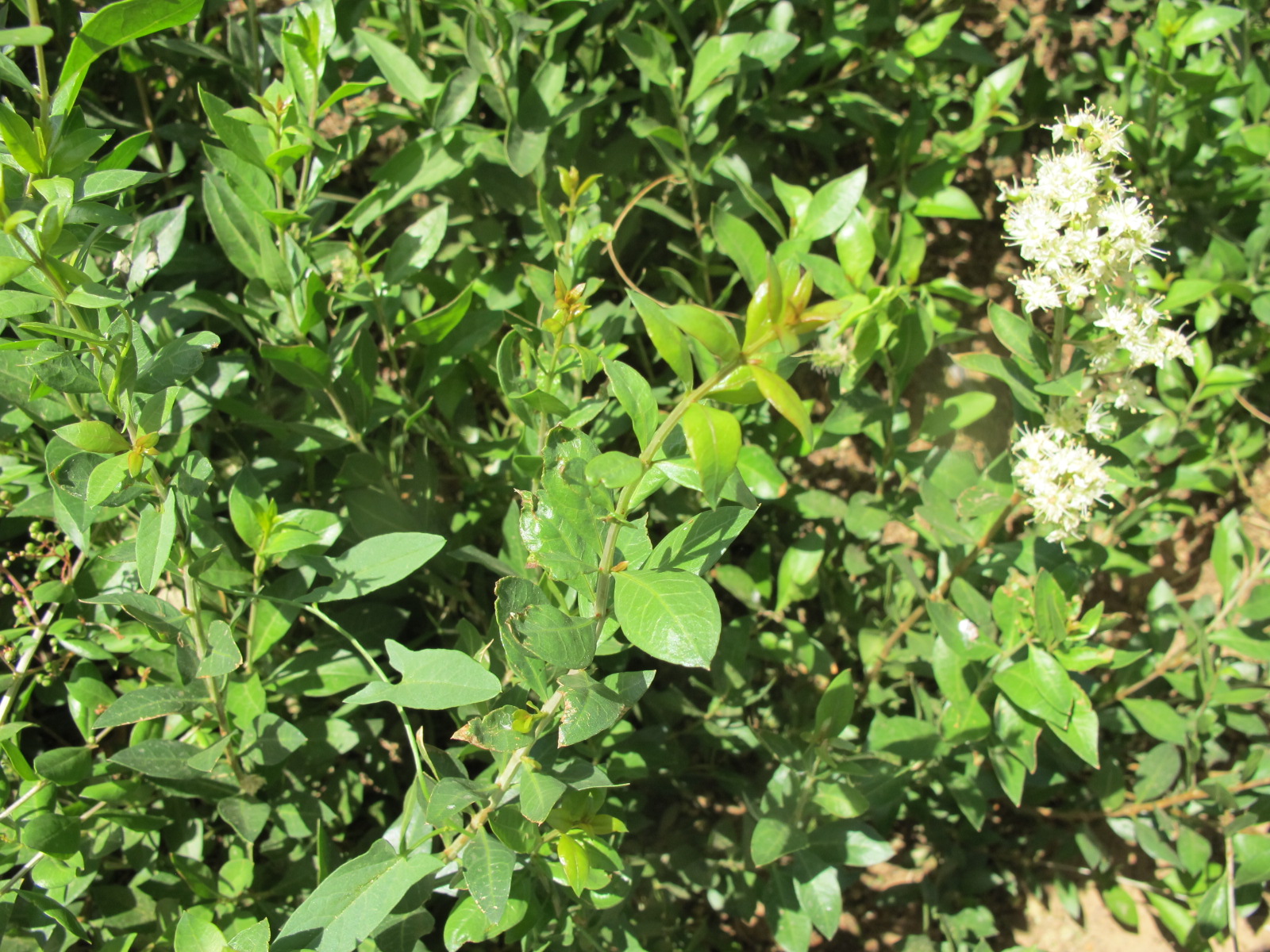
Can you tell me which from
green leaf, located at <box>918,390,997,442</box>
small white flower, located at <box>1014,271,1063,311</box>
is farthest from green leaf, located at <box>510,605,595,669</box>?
green leaf, located at <box>918,390,997,442</box>

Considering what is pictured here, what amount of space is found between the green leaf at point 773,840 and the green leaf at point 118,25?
1238 mm

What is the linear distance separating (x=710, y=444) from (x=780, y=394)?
6cm

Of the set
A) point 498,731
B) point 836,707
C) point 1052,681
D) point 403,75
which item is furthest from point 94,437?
point 1052,681

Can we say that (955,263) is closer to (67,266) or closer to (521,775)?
(521,775)

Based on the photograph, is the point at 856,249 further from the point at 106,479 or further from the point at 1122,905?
the point at 1122,905

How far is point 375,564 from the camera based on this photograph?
110 cm

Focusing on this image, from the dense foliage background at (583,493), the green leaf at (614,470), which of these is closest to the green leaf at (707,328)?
the dense foliage background at (583,493)

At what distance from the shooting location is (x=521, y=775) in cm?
95

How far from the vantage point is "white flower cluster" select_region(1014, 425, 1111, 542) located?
124 cm

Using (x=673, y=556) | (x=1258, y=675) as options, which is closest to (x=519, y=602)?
(x=673, y=556)

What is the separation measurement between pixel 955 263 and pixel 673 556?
1706mm

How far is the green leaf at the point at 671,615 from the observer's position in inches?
30.0

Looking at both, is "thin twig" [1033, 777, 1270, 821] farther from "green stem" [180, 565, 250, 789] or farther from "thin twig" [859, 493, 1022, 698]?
"green stem" [180, 565, 250, 789]

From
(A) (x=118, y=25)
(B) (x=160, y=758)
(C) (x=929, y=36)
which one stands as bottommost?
(B) (x=160, y=758)
